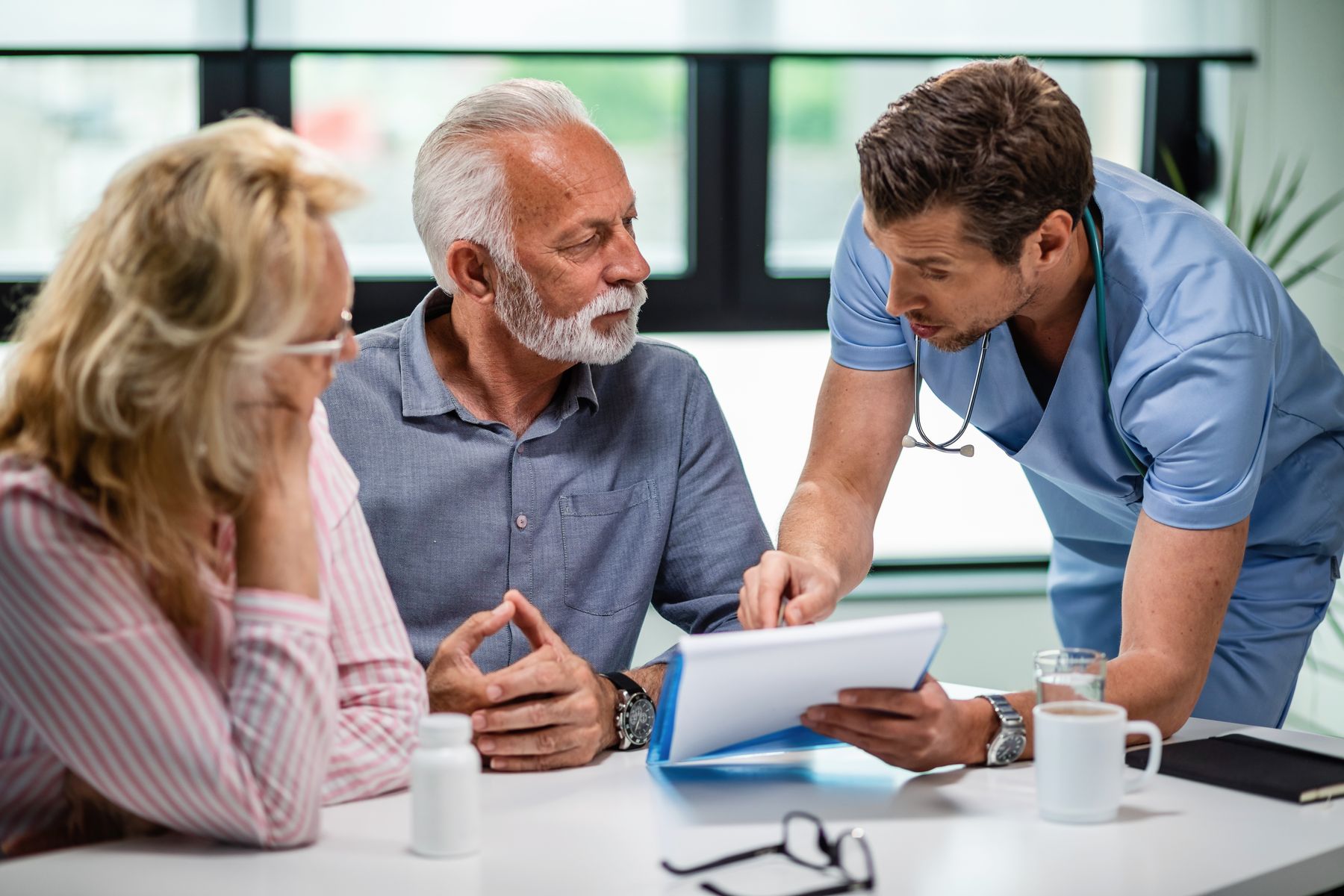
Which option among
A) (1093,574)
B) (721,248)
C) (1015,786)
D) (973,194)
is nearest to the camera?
(1015,786)

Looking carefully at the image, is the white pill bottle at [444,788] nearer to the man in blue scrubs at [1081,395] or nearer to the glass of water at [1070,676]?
the man in blue scrubs at [1081,395]

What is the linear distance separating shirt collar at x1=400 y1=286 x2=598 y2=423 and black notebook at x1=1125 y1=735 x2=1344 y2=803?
0.87 metres

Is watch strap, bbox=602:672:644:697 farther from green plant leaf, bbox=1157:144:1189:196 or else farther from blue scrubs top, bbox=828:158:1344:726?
green plant leaf, bbox=1157:144:1189:196

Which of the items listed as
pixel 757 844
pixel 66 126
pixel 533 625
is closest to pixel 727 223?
pixel 66 126

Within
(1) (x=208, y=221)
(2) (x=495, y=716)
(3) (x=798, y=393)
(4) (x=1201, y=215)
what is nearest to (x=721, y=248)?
(3) (x=798, y=393)

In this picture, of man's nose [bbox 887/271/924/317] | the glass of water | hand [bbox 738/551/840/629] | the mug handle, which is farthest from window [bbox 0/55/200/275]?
the mug handle

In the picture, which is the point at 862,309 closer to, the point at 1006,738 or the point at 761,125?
the point at 1006,738

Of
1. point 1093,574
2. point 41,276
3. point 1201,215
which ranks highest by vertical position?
point 1201,215

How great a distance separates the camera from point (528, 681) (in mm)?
1520

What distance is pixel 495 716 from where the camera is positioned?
4.91 feet

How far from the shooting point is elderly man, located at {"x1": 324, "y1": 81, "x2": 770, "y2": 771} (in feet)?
6.15

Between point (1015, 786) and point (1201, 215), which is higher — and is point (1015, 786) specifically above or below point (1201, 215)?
below

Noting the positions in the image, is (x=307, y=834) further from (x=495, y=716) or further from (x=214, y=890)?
(x=495, y=716)

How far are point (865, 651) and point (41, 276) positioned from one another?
8.36ft
